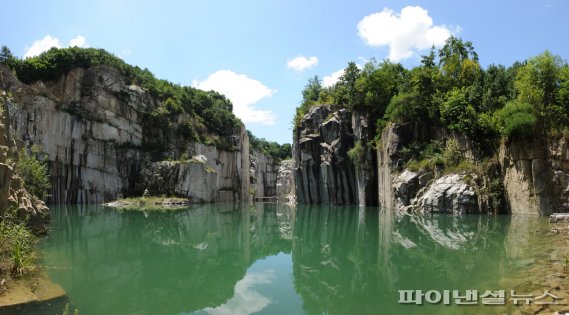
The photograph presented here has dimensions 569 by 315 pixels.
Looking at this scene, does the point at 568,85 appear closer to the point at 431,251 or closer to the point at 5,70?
the point at 431,251

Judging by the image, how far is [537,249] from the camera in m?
12.4

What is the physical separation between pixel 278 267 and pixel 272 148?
269ft

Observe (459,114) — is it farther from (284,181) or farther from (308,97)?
(284,181)

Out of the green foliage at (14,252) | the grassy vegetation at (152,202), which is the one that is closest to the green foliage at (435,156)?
the grassy vegetation at (152,202)

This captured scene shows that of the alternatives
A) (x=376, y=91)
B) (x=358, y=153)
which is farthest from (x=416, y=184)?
(x=376, y=91)

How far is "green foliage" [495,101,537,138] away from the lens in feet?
76.0

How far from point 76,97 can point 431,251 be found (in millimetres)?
44119

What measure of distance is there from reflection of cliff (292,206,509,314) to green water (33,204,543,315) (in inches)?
1.0

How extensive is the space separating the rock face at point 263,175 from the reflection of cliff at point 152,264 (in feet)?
187

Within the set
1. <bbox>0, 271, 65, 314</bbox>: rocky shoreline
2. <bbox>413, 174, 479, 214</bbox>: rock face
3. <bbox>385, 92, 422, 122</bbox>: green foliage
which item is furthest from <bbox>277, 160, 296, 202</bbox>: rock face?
<bbox>0, 271, 65, 314</bbox>: rocky shoreline

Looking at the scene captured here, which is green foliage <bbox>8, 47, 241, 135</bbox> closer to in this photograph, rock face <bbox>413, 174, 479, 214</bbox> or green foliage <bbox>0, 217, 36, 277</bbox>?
rock face <bbox>413, 174, 479, 214</bbox>

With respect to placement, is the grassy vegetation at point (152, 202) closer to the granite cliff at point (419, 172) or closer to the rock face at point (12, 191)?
the granite cliff at point (419, 172)

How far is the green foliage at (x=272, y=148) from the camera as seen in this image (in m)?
90.0

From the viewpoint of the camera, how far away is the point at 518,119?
2330cm
